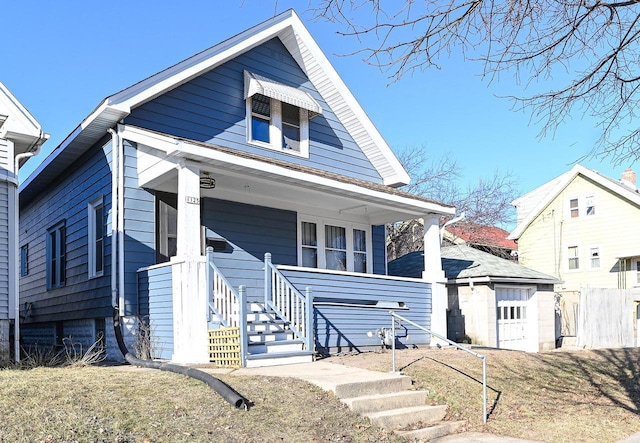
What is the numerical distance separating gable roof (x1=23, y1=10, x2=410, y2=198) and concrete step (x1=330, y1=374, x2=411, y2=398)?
6680 mm

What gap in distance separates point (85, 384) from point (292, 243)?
7.73 metres

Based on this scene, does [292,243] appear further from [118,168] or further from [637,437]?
[637,437]

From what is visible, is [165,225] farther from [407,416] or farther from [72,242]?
[407,416]

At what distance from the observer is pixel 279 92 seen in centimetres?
1388

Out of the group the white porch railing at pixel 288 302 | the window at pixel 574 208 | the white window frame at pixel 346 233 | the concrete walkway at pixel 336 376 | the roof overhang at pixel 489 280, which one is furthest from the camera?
the window at pixel 574 208

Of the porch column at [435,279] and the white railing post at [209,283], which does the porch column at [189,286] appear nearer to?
the white railing post at [209,283]

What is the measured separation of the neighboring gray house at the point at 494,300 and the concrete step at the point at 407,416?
343 inches

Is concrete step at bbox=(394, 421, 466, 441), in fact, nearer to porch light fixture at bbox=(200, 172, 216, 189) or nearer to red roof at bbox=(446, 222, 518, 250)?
Answer: porch light fixture at bbox=(200, 172, 216, 189)

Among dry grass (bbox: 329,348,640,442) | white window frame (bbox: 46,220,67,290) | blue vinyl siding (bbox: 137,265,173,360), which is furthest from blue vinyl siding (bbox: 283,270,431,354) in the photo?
white window frame (bbox: 46,220,67,290)

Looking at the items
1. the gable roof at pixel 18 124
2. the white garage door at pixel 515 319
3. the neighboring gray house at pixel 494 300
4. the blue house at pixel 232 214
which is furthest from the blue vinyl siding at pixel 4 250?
the white garage door at pixel 515 319

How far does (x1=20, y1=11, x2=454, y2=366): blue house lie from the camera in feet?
34.2

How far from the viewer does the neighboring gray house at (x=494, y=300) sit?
16.8 m

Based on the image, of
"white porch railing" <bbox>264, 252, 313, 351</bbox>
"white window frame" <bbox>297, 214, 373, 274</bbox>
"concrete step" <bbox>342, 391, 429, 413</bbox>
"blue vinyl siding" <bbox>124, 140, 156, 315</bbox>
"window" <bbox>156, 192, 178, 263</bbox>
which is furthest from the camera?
"white window frame" <bbox>297, 214, 373, 274</bbox>

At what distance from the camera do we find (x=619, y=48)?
22.4 feet
